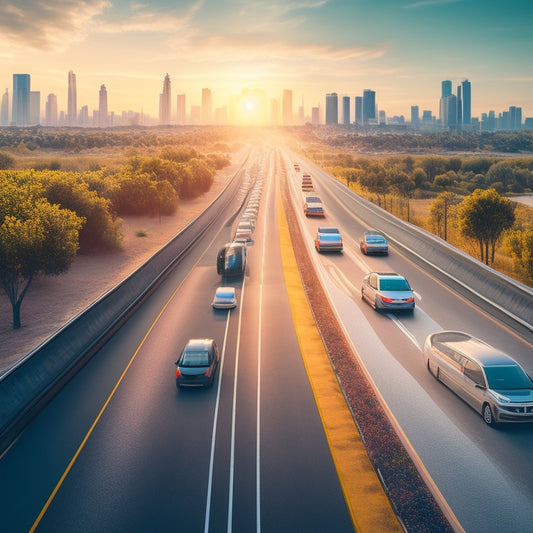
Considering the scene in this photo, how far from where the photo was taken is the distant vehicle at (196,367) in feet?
53.6

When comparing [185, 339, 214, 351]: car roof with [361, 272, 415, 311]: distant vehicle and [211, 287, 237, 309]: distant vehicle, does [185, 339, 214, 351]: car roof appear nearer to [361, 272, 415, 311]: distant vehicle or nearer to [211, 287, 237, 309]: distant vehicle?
[211, 287, 237, 309]: distant vehicle

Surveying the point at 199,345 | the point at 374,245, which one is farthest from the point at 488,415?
the point at 374,245

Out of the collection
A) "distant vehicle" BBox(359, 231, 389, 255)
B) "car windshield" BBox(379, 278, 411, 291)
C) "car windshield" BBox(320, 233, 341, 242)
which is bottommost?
"car windshield" BBox(379, 278, 411, 291)

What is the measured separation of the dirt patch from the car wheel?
59.9ft

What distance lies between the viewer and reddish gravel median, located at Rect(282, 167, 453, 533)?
10.5 metres

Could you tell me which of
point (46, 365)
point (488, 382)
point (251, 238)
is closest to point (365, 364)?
point (488, 382)

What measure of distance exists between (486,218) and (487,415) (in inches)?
1044

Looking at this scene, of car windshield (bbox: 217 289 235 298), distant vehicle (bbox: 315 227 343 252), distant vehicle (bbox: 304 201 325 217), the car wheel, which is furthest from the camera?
distant vehicle (bbox: 304 201 325 217)

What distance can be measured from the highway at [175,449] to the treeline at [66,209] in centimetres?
728

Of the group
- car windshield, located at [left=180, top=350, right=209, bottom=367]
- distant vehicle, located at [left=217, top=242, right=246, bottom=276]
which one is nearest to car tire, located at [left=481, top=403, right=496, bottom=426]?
car windshield, located at [left=180, top=350, right=209, bottom=367]

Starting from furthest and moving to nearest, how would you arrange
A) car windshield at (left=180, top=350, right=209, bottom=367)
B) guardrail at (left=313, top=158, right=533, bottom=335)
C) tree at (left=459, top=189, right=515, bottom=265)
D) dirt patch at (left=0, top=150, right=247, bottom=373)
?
1. tree at (left=459, top=189, right=515, bottom=265)
2. dirt patch at (left=0, top=150, right=247, bottom=373)
3. guardrail at (left=313, top=158, right=533, bottom=335)
4. car windshield at (left=180, top=350, right=209, bottom=367)

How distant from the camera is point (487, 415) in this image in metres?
13.5

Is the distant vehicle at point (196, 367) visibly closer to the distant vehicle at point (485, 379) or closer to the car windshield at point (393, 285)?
the distant vehicle at point (485, 379)

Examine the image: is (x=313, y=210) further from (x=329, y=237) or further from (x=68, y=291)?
(x=68, y=291)
